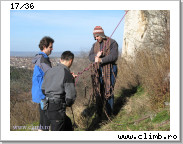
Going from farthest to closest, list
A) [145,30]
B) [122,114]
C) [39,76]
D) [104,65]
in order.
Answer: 1. [145,30]
2. [122,114]
3. [104,65]
4. [39,76]

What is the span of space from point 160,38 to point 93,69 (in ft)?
16.0

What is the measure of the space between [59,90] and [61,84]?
10cm

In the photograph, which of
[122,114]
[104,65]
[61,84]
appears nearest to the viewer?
[61,84]

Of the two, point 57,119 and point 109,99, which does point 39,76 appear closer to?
point 57,119

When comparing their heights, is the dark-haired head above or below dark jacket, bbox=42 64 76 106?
above

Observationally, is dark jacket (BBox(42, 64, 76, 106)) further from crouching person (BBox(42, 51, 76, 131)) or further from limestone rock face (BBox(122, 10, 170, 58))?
limestone rock face (BBox(122, 10, 170, 58))

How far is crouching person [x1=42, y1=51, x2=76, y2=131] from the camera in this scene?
3688 millimetres

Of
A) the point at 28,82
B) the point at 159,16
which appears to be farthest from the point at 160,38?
the point at 28,82

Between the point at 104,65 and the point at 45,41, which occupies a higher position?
the point at 45,41

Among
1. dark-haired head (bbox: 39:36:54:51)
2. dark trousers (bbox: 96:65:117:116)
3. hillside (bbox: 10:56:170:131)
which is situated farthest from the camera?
dark trousers (bbox: 96:65:117:116)

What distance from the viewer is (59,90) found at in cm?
370

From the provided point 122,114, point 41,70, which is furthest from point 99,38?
point 122,114

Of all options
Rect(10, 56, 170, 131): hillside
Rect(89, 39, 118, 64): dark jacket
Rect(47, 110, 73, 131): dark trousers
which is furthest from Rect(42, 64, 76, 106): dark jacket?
Rect(89, 39, 118, 64): dark jacket

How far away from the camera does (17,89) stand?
1058 cm
